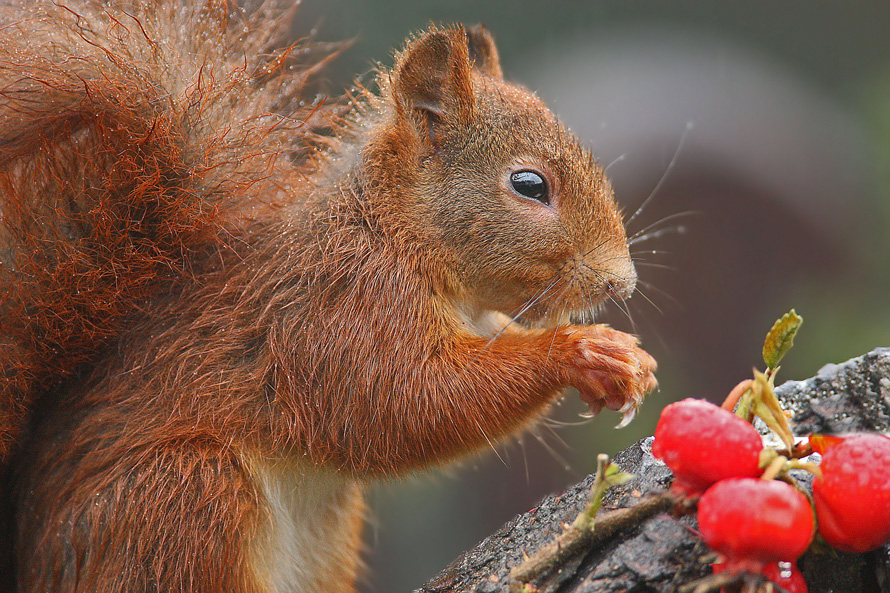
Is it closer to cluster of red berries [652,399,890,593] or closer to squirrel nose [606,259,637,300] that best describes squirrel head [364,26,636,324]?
squirrel nose [606,259,637,300]

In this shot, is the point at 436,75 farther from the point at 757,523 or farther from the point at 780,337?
the point at 757,523

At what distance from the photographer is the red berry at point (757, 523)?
0.55m

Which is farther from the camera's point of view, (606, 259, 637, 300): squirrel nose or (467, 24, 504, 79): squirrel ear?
(467, 24, 504, 79): squirrel ear

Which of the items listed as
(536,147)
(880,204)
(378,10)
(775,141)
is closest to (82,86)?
(536,147)

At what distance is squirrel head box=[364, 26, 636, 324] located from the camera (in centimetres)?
120

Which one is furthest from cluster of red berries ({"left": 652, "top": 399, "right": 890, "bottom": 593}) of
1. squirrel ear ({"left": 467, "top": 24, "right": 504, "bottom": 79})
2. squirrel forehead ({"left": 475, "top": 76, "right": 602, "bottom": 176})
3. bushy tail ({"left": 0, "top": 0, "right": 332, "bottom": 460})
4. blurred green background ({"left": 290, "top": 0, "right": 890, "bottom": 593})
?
blurred green background ({"left": 290, "top": 0, "right": 890, "bottom": 593})

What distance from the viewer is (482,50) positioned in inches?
58.5

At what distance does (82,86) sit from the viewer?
1.04 meters

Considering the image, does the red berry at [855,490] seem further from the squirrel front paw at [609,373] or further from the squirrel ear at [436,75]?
the squirrel ear at [436,75]

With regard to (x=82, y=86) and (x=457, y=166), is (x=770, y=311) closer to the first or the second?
(x=457, y=166)

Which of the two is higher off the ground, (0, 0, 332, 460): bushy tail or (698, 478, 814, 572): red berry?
(0, 0, 332, 460): bushy tail

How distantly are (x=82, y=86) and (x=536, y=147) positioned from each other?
668 mm

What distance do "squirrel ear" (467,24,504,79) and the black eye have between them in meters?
0.33

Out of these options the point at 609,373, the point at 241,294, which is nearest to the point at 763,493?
the point at 609,373
